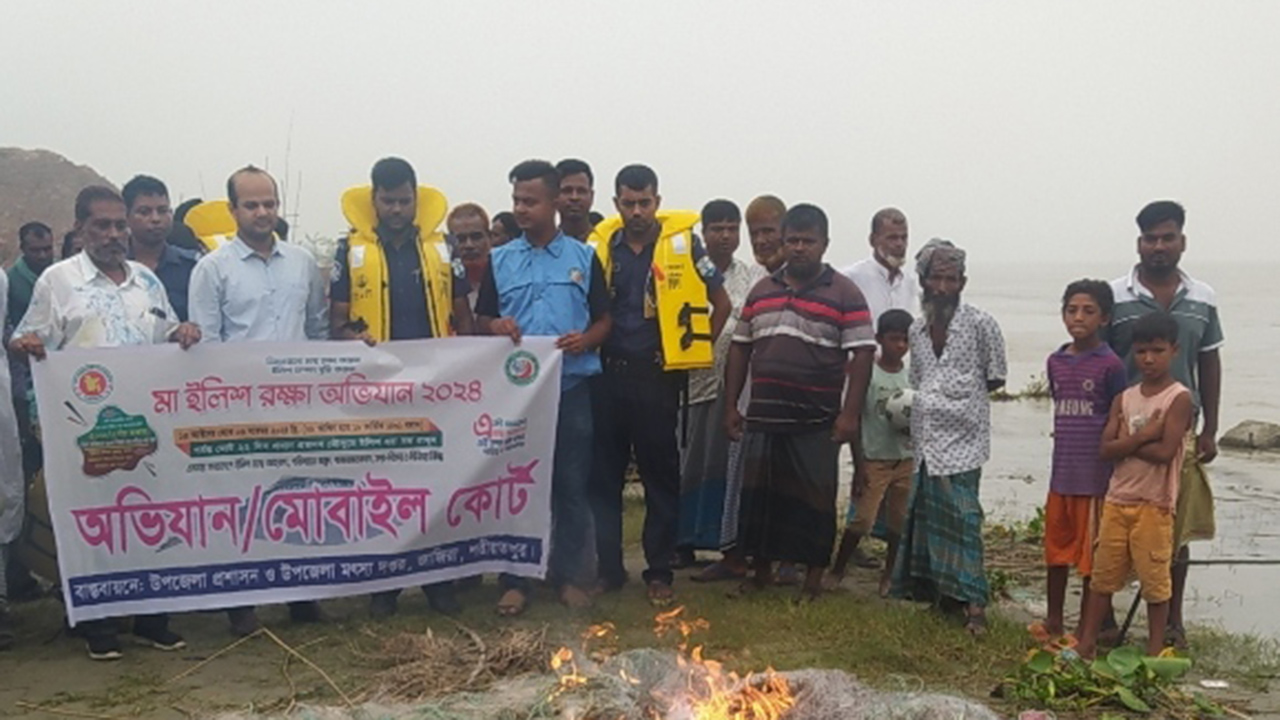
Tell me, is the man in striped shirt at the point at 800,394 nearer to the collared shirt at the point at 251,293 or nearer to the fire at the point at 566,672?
the fire at the point at 566,672

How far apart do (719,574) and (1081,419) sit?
222 centimetres

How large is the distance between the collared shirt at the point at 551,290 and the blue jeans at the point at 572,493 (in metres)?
0.13

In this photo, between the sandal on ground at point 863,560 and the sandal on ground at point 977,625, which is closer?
the sandal on ground at point 977,625

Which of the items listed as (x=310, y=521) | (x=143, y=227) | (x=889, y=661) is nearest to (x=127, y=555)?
(x=310, y=521)

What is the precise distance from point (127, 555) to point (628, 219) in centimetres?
282

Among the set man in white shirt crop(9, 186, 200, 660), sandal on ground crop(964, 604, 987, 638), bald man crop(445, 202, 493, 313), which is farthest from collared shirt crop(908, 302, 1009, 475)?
man in white shirt crop(9, 186, 200, 660)

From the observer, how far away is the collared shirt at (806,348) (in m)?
5.79

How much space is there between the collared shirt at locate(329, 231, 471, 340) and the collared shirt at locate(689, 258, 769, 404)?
169 centimetres

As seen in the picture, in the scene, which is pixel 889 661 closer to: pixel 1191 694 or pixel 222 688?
pixel 1191 694

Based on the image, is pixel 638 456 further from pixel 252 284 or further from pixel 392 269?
pixel 252 284

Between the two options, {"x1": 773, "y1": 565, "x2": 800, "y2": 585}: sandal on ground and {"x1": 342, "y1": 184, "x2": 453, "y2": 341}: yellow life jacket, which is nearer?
{"x1": 342, "y1": 184, "x2": 453, "y2": 341}: yellow life jacket

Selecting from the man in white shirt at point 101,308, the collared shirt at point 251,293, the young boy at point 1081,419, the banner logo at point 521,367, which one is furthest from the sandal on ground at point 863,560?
the man in white shirt at point 101,308

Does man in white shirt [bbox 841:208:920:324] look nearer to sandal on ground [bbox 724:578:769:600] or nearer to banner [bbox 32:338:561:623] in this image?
sandal on ground [bbox 724:578:769:600]

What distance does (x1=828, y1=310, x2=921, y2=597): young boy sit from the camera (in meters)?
6.25
